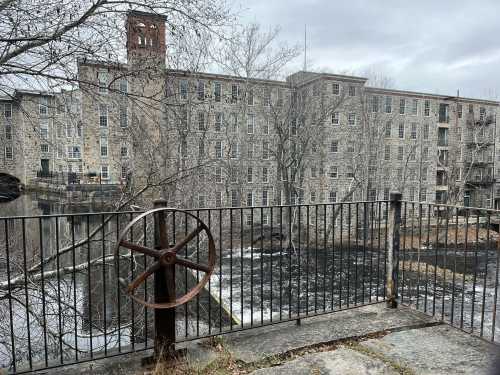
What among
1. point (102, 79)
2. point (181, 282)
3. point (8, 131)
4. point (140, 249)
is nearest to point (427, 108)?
point (181, 282)

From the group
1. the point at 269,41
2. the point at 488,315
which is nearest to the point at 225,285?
the point at 488,315

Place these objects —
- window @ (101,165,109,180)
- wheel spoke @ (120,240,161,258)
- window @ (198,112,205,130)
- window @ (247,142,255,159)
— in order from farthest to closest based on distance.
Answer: window @ (101,165,109,180), window @ (247,142,255,159), window @ (198,112,205,130), wheel spoke @ (120,240,161,258)

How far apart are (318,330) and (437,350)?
3.03 feet

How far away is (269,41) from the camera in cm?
2328

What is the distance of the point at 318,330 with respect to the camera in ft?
10.6

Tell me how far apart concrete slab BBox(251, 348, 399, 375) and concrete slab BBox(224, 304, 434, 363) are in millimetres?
179

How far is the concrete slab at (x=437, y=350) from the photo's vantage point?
8.41 feet

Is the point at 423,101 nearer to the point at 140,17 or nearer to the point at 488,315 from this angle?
the point at 488,315

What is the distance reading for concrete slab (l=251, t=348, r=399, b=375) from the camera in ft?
8.20

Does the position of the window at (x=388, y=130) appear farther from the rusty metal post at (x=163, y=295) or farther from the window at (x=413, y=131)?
the rusty metal post at (x=163, y=295)

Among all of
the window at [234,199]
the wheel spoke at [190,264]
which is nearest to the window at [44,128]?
the wheel spoke at [190,264]

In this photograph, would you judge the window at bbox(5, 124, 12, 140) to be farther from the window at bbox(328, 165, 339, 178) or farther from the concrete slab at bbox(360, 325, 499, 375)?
the window at bbox(328, 165, 339, 178)

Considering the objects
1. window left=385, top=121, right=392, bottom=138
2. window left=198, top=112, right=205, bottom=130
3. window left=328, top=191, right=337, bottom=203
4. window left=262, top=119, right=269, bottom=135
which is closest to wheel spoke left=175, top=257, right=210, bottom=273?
window left=198, top=112, right=205, bottom=130

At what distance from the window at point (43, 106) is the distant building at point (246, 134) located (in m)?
0.02
